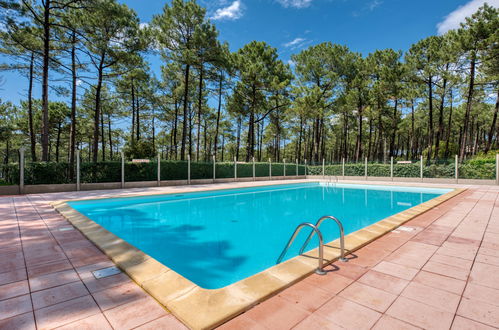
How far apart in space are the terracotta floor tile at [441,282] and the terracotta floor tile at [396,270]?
0.23ft

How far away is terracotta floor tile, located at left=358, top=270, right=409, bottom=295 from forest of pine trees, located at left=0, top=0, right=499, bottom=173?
14.0 m

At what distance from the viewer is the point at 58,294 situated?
2.11m

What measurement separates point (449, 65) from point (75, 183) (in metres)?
25.5

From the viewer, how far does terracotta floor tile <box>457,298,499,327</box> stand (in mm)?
1717

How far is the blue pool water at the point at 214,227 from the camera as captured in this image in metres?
3.78

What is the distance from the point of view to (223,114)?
3102 centimetres

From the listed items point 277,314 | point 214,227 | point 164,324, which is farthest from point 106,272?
point 214,227

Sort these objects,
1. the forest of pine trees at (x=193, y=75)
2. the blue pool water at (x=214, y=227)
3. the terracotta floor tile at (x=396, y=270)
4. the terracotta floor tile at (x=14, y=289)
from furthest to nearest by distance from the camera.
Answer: the forest of pine trees at (x=193, y=75) < the blue pool water at (x=214, y=227) < the terracotta floor tile at (x=396, y=270) < the terracotta floor tile at (x=14, y=289)

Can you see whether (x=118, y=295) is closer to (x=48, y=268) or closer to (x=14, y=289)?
(x=14, y=289)

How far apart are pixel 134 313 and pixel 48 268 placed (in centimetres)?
169

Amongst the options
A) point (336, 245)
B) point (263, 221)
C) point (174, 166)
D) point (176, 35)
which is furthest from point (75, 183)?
point (336, 245)

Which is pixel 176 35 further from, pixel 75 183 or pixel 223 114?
pixel 223 114

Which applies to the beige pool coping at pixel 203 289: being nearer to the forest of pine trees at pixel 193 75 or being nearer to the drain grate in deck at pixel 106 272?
the drain grate in deck at pixel 106 272

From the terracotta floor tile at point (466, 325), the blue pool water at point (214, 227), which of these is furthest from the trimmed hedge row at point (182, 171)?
the terracotta floor tile at point (466, 325)
